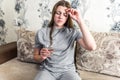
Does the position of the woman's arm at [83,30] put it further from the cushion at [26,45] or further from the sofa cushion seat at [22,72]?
the cushion at [26,45]

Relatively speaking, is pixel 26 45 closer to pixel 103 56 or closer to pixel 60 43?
pixel 60 43

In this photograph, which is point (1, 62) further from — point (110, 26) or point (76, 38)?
point (110, 26)

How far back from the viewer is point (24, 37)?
1.87 meters

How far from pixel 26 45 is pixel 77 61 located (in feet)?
1.64

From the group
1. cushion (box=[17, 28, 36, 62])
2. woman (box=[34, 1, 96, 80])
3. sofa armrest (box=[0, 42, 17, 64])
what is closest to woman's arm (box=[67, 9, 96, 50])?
woman (box=[34, 1, 96, 80])

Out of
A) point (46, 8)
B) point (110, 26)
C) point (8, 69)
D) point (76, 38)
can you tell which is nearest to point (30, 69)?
point (8, 69)

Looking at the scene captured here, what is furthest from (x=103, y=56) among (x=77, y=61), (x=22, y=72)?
(x=22, y=72)

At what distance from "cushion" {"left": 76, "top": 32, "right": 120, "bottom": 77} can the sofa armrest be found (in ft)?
2.26

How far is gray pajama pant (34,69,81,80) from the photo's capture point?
139cm

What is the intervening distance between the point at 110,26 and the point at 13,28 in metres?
1.09

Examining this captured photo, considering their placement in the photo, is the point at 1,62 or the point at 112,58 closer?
the point at 112,58

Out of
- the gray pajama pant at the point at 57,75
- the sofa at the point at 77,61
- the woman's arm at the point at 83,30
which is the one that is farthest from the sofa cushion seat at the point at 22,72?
the woman's arm at the point at 83,30

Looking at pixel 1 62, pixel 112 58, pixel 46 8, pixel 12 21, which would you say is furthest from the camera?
pixel 12 21

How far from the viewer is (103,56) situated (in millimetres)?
1619
